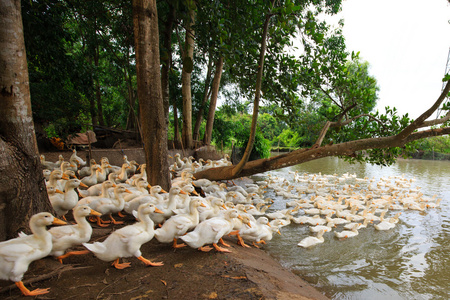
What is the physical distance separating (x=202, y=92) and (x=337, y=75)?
980cm

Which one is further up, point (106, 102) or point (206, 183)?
point (106, 102)

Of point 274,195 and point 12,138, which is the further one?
point 274,195

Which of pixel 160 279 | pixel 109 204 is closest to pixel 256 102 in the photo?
pixel 109 204

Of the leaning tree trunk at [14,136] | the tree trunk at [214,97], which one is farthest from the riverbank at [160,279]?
the tree trunk at [214,97]

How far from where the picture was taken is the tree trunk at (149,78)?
14.0 feet

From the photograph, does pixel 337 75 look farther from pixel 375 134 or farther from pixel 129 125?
pixel 129 125

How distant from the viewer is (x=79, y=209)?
→ 2.98 metres

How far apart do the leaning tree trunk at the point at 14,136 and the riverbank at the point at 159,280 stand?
23.9 inches

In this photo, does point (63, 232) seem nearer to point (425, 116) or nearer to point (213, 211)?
point (213, 211)

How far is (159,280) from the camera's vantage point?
262cm

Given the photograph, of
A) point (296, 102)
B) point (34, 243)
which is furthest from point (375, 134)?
point (34, 243)

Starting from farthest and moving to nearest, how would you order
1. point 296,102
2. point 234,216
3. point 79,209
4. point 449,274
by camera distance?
point 296,102 < point 449,274 < point 234,216 < point 79,209

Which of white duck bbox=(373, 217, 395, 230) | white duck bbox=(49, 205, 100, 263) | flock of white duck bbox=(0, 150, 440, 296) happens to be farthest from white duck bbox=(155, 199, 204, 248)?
white duck bbox=(373, 217, 395, 230)

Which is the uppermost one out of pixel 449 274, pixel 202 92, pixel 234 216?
pixel 202 92
